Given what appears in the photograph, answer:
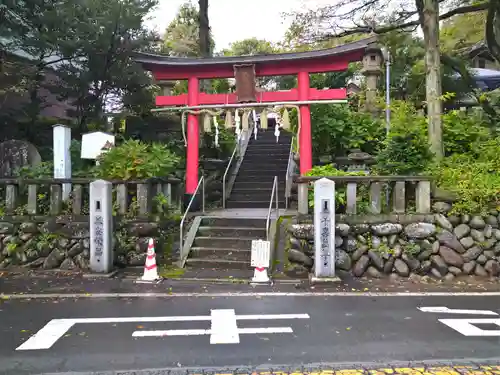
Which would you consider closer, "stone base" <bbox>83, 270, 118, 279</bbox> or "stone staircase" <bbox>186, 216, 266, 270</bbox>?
"stone base" <bbox>83, 270, 118, 279</bbox>

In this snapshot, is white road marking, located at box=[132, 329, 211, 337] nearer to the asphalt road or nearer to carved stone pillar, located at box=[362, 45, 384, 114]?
the asphalt road

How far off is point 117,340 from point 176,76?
9.08 m

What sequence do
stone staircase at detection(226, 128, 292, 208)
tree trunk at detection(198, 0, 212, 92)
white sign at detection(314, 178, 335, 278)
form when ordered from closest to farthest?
white sign at detection(314, 178, 335, 278) < stone staircase at detection(226, 128, 292, 208) < tree trunk at detection(198, 0, 212, 92)

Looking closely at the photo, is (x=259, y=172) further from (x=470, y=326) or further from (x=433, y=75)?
(x=470, y=326)

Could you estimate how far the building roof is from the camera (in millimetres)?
11211

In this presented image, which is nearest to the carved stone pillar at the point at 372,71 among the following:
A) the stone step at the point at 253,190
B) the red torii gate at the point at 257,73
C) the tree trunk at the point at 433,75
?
the red torii gate at the point at 257,73

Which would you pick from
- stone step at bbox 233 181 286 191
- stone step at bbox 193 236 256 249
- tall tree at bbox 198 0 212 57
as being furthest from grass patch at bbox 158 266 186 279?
tall tree at bbox 198 0 212 57

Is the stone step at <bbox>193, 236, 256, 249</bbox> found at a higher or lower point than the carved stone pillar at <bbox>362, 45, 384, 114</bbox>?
lower

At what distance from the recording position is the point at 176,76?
12.3 metres

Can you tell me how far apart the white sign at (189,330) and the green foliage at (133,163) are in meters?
4.23

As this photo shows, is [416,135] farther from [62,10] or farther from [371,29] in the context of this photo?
[62,10]

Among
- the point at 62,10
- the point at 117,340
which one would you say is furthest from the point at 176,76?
the point at 117,340

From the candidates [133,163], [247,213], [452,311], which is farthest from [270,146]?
[452,311]

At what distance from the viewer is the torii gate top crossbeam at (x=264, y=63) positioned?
11305 millimetres
